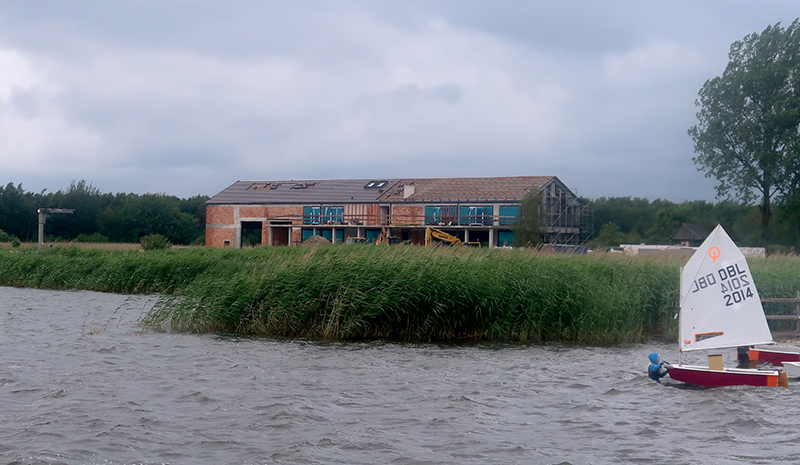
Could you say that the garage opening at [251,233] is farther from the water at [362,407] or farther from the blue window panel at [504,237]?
the water at [362,407]

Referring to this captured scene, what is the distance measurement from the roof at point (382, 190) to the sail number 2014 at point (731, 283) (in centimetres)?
3847

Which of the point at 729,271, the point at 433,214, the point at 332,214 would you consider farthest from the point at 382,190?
the point at 729,271

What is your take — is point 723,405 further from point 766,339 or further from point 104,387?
point 104,387

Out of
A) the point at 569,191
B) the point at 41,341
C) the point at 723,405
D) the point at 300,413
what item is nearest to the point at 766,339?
the point at 723,405

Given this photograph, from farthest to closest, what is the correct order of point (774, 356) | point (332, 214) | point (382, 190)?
point (382, 190), point (332, 214), point (774, 356)

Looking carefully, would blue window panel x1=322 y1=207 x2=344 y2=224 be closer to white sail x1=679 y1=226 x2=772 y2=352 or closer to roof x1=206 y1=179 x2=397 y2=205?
roof x1=206 y1=179 x2=397 y2=205

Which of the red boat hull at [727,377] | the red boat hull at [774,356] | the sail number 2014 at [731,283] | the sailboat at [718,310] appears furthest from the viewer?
the red boat hull at [774,356]

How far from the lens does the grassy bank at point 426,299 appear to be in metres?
16.4

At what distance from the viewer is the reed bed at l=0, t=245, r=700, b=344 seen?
16.4 metres

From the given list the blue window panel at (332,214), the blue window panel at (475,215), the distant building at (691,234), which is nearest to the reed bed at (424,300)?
the blue window panel at (475,215)

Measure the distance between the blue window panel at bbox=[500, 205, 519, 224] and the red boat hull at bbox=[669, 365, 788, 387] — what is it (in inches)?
1545

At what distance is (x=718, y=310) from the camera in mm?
12289

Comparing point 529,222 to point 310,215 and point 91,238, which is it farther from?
point 91,238

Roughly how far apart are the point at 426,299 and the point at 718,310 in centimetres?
635
